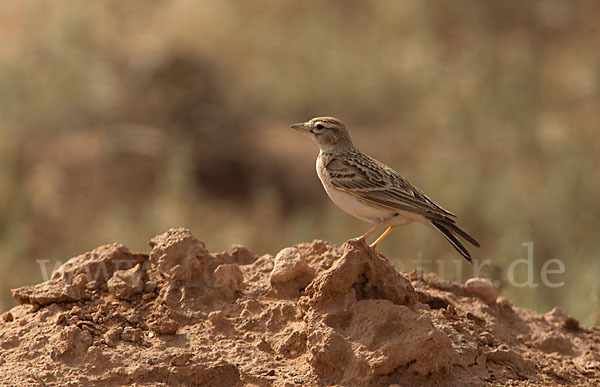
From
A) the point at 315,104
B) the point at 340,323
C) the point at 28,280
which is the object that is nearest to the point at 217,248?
the point at 28,280

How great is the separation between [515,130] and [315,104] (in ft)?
13.0

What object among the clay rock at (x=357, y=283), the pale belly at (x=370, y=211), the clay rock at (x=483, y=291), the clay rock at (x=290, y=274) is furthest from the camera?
the clay rock at (x=483, y=291)

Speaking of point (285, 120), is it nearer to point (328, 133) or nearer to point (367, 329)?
point (328, 133)

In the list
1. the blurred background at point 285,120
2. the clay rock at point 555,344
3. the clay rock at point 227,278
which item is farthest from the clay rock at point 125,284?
the blurred background at point 285,120

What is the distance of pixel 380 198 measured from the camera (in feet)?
16.3

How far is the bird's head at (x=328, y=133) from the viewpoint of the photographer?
18.6 feet

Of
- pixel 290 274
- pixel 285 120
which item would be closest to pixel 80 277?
pixel 290 274

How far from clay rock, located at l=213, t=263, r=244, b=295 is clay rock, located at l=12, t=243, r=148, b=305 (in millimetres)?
536

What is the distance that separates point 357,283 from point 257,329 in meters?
0.61

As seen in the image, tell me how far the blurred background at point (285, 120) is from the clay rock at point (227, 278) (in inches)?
166

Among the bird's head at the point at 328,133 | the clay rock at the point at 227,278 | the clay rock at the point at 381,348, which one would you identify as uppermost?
the bird's head at the point at 328,133

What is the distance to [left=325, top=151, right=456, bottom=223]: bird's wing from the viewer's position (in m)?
4.88

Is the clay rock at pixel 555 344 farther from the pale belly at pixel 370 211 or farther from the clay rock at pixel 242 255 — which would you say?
the clay rock at pixel 242 255

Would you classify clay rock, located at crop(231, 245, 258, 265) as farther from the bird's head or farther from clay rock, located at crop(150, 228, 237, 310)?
the bird's head
